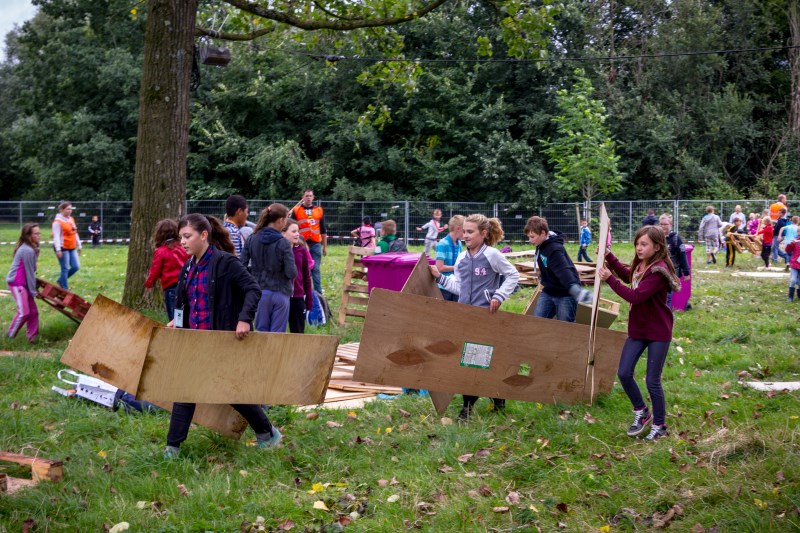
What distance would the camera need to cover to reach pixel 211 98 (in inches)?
1497

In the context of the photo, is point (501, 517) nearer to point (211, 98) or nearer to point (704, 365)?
point (704, 365)

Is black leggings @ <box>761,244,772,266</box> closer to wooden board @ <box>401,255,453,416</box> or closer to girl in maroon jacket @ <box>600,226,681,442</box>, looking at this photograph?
girl in maroon jacket @ <box>600,226,681,442</box>

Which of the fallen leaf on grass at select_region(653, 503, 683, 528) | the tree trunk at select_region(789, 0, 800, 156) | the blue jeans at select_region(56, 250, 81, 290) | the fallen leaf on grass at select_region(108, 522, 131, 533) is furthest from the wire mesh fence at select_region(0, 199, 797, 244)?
the fallen leaf on grass at select_region(653, 503, 683, 528)

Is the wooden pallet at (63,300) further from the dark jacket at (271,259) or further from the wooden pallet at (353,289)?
the wooden pallet at (353,289)

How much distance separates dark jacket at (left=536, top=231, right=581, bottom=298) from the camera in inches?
313

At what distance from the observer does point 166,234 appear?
9.27m

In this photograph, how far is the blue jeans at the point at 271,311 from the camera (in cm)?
830

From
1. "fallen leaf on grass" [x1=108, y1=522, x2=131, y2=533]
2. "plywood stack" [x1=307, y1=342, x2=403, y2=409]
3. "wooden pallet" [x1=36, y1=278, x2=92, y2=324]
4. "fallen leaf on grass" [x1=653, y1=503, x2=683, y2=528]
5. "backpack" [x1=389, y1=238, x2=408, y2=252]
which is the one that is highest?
A: "backpack" [x1=389, y1=238, x2=408, y2=252]

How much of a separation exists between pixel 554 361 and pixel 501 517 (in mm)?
2054

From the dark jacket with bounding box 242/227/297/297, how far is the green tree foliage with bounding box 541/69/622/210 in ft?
83.6

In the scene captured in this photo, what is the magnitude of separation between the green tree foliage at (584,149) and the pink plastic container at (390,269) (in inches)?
844

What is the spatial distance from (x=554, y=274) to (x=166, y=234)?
4322 millimetres

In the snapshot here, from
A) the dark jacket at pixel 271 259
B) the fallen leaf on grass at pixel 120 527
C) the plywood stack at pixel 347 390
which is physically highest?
the dark jacket at pixel 271 259

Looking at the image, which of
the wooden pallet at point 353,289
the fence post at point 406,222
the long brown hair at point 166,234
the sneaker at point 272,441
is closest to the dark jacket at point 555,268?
the sneaker at point 272,441
